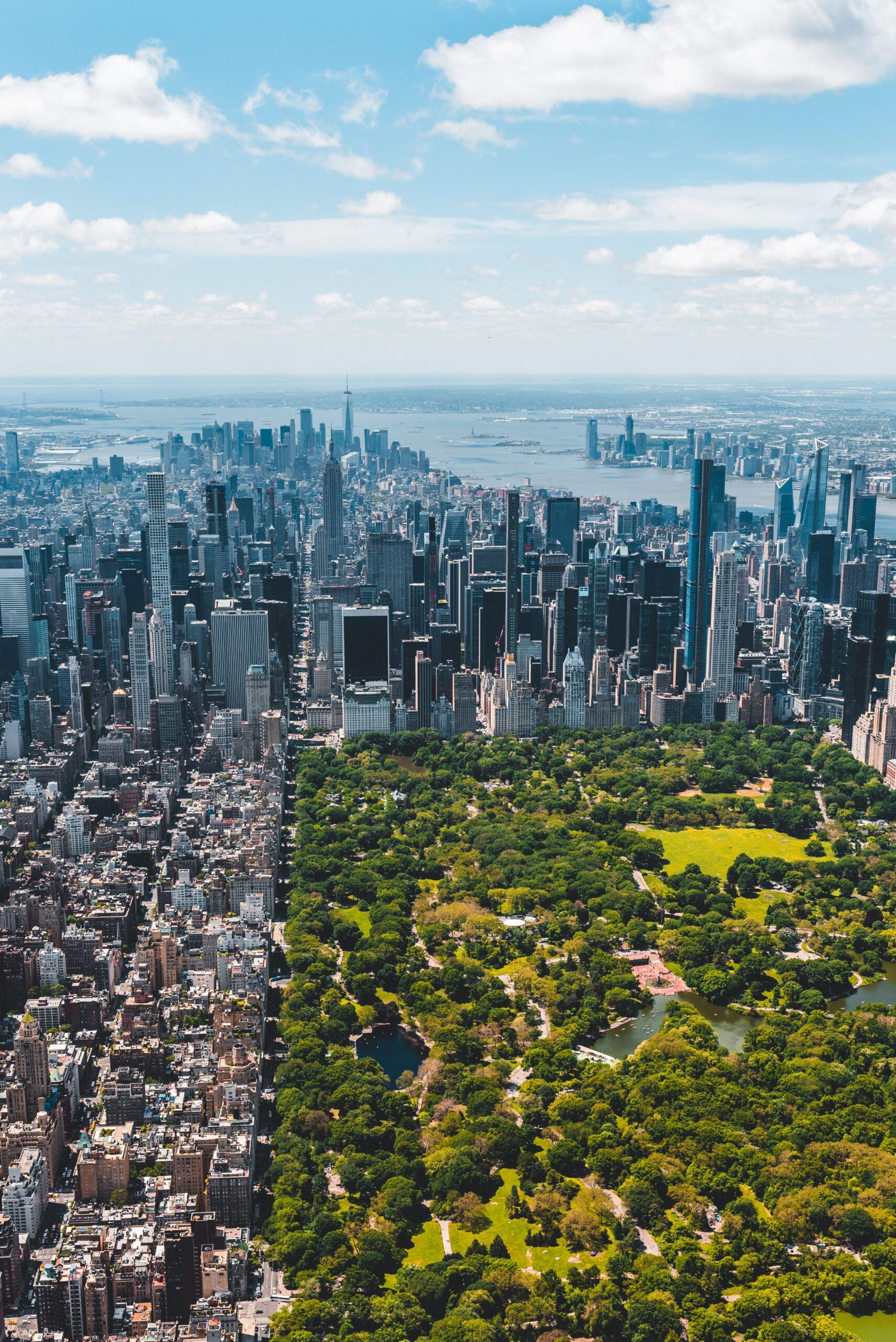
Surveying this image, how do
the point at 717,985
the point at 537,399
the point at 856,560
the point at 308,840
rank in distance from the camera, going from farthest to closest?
the point at 537,399, the point at 856,560, the point at 308,840, the point at 717,985

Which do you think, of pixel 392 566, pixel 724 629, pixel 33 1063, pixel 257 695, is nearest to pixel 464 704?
pixel 257 695

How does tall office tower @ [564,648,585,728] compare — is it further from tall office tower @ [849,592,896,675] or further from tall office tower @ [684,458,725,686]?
tall office tower @ [849,592,896,675]

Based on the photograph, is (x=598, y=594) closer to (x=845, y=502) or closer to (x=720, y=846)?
(x=720, y=846)

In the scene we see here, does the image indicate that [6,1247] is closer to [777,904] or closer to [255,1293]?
[255,1293]

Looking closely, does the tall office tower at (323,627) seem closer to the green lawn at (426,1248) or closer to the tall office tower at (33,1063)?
the tall office tower at (33,1063)

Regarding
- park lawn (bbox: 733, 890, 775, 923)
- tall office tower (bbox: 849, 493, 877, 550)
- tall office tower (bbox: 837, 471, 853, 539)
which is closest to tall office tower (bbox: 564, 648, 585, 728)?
park lawn (bbox: 733, 890, 775, 923)

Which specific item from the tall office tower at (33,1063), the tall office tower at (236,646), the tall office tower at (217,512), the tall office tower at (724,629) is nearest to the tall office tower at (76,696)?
the tall office tower at (236,646)

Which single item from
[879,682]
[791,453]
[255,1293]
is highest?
[791,453]

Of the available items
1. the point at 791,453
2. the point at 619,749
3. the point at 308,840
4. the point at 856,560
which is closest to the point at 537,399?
the point at 791,453
